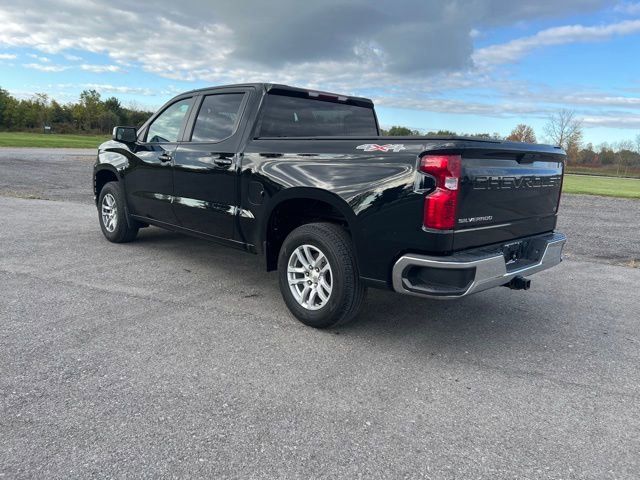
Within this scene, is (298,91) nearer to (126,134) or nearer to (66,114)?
(126,134)

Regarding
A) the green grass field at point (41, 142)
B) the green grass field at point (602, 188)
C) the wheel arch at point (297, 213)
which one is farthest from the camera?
the green grass field at point (41, 142)

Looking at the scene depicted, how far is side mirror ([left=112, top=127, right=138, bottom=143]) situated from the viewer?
6.01m

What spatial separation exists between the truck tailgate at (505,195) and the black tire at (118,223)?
4659mm

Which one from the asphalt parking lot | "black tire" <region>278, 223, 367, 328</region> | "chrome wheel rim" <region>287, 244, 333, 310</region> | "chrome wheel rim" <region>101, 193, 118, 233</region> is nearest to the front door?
"chrome wheel rim" <region>101, 193, 118, 233</region>

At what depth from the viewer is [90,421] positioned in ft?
8.77

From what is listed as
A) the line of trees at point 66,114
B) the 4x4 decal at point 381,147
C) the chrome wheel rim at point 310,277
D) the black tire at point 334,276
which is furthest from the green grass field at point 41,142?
the 4x4 decal at point 381,147

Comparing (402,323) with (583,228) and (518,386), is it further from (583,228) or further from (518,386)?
(583,228)

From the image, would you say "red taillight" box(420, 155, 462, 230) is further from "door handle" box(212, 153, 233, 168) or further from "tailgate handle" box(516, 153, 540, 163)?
"door handle" box(212, 153, 233, 168)

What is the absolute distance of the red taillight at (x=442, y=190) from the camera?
325 cm

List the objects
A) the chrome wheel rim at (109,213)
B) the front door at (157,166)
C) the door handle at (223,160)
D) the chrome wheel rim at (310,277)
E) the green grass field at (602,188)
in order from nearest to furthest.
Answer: the chrome wheel rim at (310,277), the door handle at (223,160), the front door at (157,166), the chrome wheel rim at (109,213), the green grass field at (602,188)

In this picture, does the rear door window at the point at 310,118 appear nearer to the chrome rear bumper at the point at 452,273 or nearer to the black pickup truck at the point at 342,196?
the black pickup truck at the point at 342,196

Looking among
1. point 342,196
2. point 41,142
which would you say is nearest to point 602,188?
point 342,196

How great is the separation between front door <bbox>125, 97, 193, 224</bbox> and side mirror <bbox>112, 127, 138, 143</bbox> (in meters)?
0.10

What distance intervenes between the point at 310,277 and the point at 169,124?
283cm
